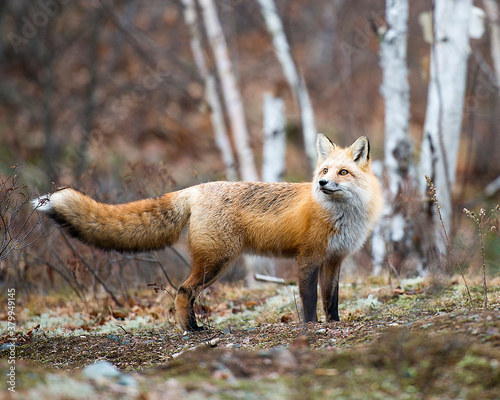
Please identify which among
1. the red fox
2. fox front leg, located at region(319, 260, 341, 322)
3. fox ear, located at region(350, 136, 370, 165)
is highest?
fox ear, located at region(350, 136, 370, 165)

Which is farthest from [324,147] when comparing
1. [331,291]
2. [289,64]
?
[289,64]

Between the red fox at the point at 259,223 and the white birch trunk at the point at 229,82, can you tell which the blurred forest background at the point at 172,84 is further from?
the red fox at the point at 259,223

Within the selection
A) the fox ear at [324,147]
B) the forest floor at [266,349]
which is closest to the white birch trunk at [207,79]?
the forest floor at [266,349]

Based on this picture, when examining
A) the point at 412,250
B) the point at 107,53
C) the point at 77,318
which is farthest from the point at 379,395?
the point at 107,53

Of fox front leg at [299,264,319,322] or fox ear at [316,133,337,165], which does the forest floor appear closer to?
fox front leg at [299,264,319,322]

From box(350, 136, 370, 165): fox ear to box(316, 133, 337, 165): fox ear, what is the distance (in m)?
0.30

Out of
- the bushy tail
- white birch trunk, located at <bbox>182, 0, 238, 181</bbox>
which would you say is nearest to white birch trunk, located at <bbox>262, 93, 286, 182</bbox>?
white birch trunk, located at <bbox>182, 0, 238, 181</bbox>

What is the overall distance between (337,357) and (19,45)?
1849 centimetres

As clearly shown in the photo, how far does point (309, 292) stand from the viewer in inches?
232

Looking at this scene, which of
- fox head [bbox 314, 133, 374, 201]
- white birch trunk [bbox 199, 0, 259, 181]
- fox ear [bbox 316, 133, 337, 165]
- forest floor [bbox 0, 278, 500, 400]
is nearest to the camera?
forest floor [bbox 0, 278, 500, 400]

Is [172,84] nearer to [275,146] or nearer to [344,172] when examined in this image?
[275,146]

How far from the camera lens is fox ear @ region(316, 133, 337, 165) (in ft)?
21.0

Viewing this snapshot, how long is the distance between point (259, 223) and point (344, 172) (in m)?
1.19

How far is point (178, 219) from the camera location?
6.31 meters
